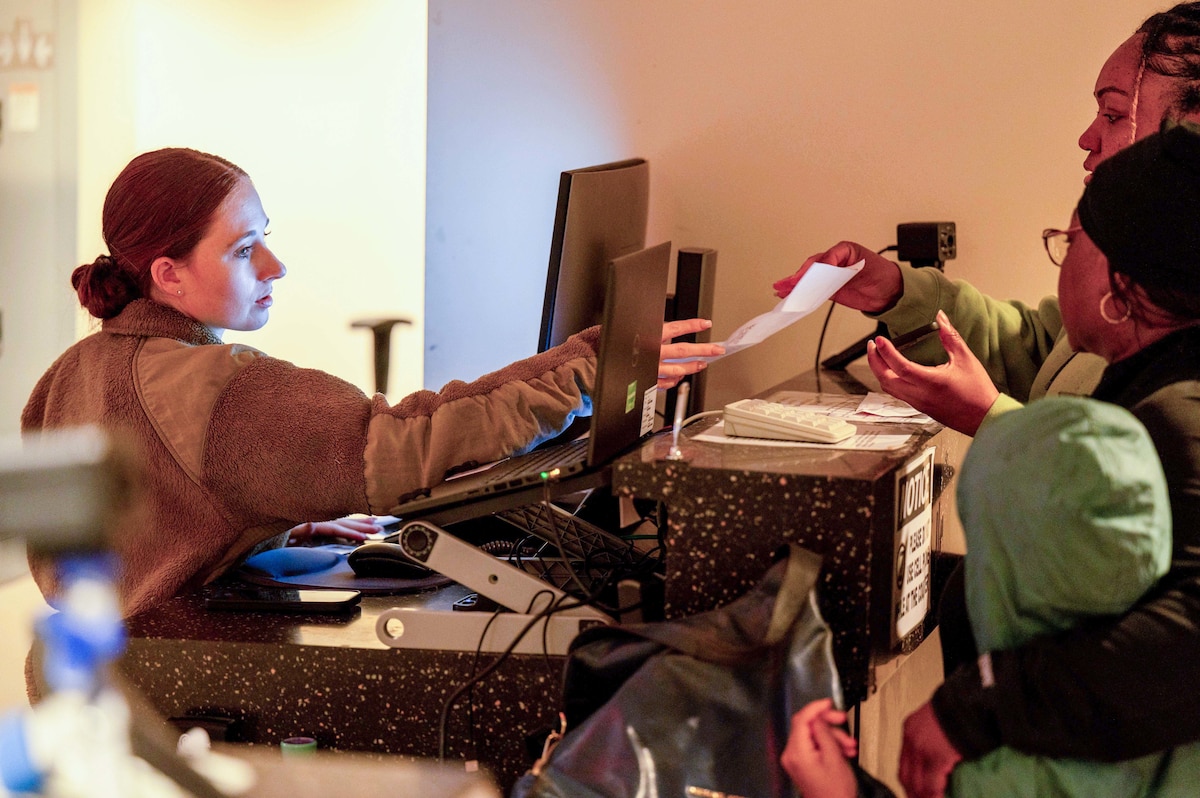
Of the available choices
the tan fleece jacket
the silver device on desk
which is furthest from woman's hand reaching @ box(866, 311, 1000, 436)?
the silver device on desk

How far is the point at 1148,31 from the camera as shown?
1.45m

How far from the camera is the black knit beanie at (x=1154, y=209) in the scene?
0.95m

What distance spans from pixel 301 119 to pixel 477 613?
7.12ft

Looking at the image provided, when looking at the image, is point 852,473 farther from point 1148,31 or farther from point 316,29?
point 316,29

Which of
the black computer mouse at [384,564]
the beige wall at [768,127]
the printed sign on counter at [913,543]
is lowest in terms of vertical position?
the black computer mouse at [384,564]

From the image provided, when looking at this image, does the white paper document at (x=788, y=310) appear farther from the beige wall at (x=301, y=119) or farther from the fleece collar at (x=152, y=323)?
the beige wall at (x=301, y=119)

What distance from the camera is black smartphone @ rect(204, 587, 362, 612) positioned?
1.31 m

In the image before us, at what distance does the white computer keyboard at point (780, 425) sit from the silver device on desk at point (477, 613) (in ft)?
0.87

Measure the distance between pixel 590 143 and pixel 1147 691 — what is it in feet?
5.15

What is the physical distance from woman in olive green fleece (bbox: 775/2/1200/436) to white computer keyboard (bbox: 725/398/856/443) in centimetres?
12

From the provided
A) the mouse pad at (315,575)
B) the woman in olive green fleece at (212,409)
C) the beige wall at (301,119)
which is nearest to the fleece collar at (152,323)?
the woman in olive green fleece at (212,409)

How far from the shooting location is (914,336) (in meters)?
1.73

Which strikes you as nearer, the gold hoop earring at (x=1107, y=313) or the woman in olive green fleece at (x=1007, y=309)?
the gold hoop earring at (x=1107, y=313)

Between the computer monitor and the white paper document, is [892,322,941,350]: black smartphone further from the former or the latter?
the computer monitor
